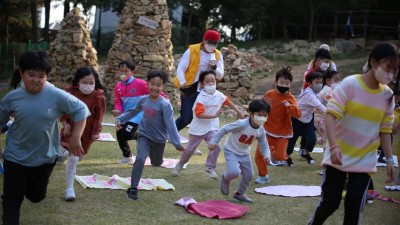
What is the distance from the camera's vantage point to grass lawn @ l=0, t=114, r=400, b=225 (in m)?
5.44

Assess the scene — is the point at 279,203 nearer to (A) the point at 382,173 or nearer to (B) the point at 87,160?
(A) the point at 382,173

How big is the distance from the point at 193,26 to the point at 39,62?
3295 cm

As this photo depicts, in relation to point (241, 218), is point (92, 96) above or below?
above

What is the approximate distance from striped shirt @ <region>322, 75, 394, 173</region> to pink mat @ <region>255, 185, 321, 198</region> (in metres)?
2.27

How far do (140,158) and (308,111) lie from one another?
355cm

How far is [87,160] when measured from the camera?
28.1 feet

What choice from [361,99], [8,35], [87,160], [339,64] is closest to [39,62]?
[361,99]

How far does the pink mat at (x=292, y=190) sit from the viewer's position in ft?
22.3

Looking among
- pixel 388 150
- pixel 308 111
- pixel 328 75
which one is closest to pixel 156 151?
pixel 388 150

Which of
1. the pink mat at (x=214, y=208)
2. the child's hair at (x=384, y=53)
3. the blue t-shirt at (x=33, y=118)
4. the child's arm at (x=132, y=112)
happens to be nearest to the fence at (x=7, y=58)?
the child's arm at (x=132, y=112)

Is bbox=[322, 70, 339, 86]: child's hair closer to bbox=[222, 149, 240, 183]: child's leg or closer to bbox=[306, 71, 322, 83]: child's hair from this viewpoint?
bbox=[306, 71, 322, 83]: child's hair

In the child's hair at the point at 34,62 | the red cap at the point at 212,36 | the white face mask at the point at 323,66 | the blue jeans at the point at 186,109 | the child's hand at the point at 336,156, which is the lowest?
the blue jeans at the point at 186,109

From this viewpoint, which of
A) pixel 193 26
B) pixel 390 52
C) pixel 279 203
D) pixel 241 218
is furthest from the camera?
pixel 193 26

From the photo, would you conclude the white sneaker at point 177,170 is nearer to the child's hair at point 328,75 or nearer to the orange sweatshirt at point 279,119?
the orange sweatshirt at point 279,119
